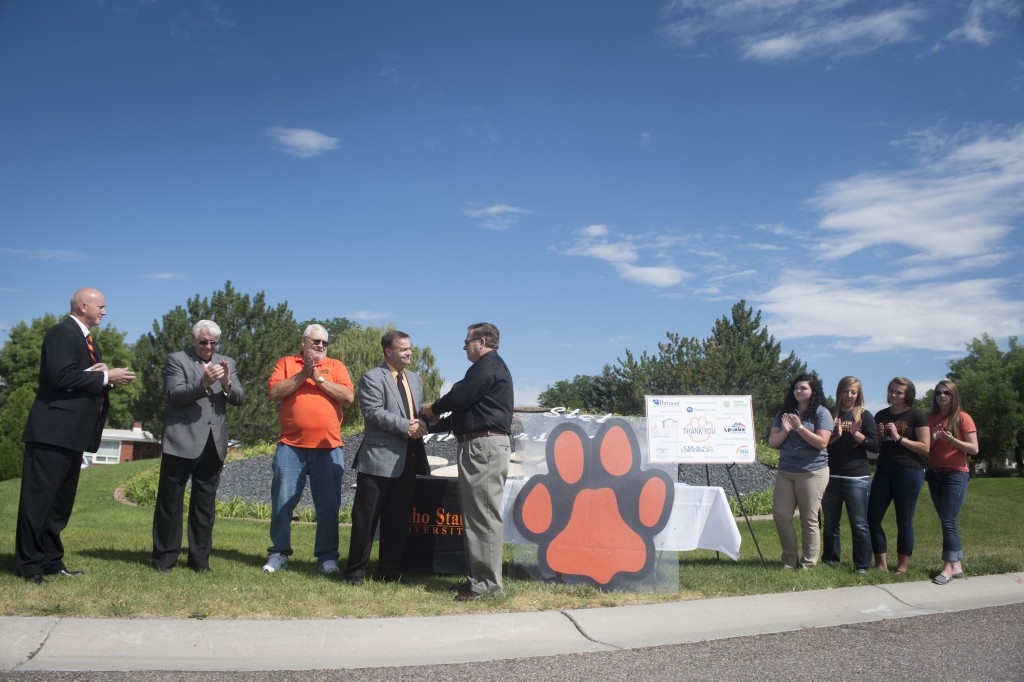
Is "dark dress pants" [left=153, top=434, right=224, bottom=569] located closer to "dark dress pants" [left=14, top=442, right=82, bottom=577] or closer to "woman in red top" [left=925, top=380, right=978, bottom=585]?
"dark dress pants" [left=14, top=442, right=82, bottom=577]

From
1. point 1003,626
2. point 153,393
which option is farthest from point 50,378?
point 153,393

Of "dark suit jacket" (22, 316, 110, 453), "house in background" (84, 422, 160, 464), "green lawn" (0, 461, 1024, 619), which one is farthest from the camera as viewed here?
"house in background" (84, 422, 160, 464)

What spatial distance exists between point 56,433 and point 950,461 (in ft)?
25.4

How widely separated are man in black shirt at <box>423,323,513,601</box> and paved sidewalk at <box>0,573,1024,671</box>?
23.3 inches

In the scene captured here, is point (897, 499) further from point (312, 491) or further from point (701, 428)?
point (312, 491)

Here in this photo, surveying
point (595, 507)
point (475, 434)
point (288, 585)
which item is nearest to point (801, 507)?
point (595, 507)

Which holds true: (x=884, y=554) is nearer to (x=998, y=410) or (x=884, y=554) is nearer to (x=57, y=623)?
(x=57, y=623)

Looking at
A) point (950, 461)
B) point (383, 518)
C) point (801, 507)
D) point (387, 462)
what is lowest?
point (383, 518)

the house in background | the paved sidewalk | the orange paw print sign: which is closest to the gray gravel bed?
the orange paw print sign

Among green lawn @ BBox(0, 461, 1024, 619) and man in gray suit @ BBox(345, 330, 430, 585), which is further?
man in gray suit @ BBox(345, 330, 430, 585)

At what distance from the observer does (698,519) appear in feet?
24.2

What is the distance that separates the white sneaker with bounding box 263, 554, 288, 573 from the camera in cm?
680

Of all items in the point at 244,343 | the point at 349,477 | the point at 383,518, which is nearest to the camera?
the point at 383,518

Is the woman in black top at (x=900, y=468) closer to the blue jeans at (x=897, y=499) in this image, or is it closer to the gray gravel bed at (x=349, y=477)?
the blue jeans at (x=897, y=499)
